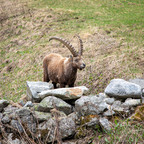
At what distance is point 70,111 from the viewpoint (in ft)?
16.8

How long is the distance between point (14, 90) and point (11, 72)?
278 centimetres

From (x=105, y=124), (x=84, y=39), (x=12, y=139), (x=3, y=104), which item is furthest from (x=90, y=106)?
(x=84, y=39)

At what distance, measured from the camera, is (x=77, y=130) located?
4.56m

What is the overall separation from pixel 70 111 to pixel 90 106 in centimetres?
58

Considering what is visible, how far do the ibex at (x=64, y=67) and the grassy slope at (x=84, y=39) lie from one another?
1.49 m

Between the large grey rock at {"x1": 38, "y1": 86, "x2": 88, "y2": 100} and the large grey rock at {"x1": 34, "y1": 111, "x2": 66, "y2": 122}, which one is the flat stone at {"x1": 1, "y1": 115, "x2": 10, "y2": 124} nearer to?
the large grey rock at {"x1": 34, "y1": 111, "x2": 66, "y2": 122}

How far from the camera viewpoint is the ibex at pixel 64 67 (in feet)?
24.7

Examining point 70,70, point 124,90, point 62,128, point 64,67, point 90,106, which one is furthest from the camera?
point 64,67

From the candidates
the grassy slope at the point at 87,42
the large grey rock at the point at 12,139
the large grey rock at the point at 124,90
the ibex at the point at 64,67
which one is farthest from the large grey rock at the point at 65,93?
the ibex at the point at 64,67

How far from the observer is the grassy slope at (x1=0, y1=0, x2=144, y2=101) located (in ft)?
32.3

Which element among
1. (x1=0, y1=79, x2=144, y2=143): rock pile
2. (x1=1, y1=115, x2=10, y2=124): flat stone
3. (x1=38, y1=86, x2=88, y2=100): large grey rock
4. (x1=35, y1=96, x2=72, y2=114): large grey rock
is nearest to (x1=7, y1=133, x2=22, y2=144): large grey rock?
(x1=0, y1=79, x2=144, y2=143): rock pile

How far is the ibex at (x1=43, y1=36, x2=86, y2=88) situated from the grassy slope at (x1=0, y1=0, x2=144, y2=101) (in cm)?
149

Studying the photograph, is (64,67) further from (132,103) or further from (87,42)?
(87,42)

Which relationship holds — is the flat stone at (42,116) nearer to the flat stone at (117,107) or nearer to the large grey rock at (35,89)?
the large grey rock at (35,89)
